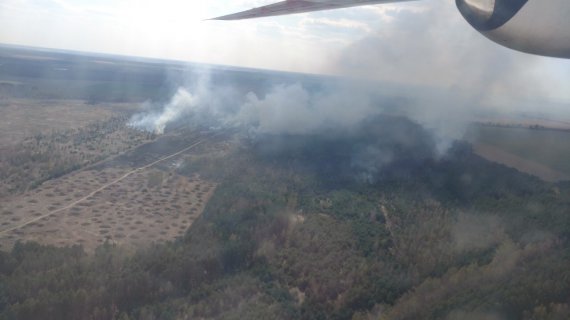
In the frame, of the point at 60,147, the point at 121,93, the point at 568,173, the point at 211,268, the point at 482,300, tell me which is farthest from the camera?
the point at 121,93

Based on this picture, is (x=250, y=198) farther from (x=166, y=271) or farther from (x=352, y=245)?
(x=166, y=271)

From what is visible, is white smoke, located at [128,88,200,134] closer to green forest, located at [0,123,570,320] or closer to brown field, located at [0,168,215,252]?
brown field, located at [0,168,215,252]

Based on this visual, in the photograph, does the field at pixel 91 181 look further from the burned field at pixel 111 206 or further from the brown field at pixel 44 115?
the brown field at pixel 44 115

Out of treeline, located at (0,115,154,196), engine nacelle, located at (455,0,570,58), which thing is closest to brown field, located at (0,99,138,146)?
treeline, located at (0,115,154,196)

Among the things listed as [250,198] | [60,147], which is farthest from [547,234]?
[60,147]

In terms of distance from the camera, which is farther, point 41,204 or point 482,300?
point 41,204

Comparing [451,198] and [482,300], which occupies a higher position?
[482,300]
